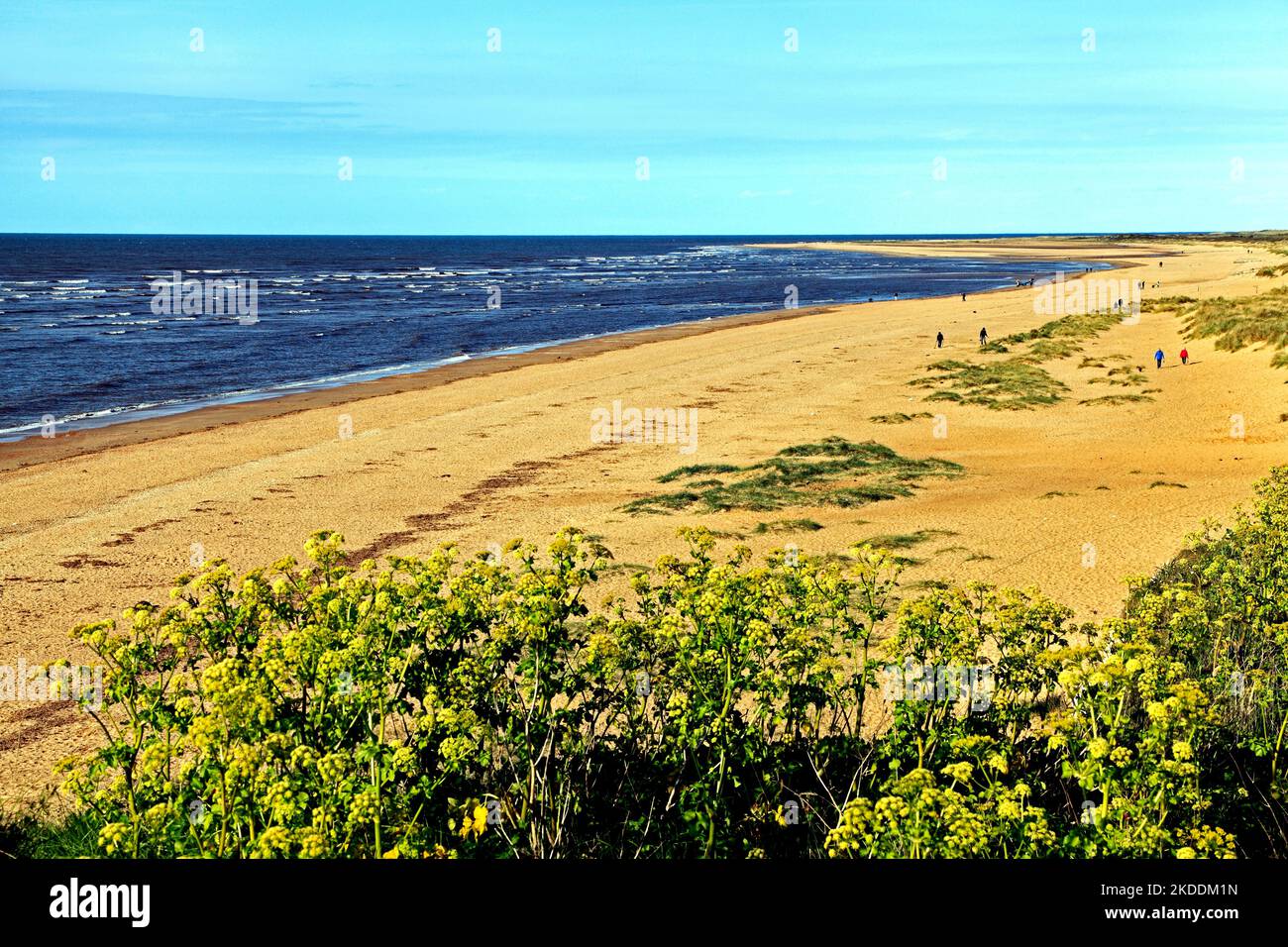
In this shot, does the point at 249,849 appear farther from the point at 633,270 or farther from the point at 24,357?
the point at 633,270

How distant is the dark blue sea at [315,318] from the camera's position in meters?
36.8

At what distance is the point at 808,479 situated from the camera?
19875mm

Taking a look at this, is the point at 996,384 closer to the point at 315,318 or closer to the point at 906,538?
the point at 906,538

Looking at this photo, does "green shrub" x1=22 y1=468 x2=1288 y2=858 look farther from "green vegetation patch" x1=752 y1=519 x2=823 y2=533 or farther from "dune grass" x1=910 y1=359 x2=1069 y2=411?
"dune grass" x1=910 y1=359 x2=1069 y2=411

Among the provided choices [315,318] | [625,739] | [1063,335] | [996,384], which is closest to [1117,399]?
[996,384]

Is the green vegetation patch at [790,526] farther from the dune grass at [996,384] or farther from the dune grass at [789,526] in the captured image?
the dune grass at [996,384]

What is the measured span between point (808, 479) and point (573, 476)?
4755 mm

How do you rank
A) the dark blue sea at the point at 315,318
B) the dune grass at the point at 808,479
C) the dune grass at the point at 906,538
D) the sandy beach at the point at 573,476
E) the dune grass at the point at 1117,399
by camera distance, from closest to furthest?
the sandy beach at the point at 573,476, the dune grass at the point at 906,538, the dune grass at the point at 808,479, the dune grass at the point at 1117,399, the dark blue sea at the point at 315,318

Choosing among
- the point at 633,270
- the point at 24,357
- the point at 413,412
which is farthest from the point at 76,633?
the point at 633,270

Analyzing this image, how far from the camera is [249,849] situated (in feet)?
13.3

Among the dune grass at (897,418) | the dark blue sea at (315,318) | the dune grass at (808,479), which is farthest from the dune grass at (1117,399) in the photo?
the dark blue sea at (315,318)

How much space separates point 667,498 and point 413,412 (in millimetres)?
13836

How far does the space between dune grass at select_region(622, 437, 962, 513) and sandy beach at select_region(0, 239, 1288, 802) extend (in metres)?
0.47

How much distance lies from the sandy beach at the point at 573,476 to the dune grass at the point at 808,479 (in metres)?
0.47
